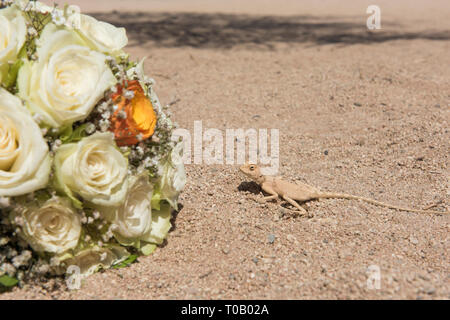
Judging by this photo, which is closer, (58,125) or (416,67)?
(58,125)

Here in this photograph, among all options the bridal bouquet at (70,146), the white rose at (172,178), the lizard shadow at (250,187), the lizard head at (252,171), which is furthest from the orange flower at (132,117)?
the lizard shadow at (250,187)

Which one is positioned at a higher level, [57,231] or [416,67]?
[416,67]

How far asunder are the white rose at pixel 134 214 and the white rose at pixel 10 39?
32.7 inches

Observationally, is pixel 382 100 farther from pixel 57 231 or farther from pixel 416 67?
pixel 57 231

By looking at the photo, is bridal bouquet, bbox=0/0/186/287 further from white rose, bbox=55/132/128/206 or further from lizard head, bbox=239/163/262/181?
lizard head, bbox=239/163/262/181

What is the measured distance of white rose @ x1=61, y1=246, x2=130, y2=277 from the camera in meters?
2.50

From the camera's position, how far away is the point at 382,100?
561cm

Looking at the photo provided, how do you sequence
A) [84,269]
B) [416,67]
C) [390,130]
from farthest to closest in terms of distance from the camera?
[416,67] < [390,130] < [84,269]

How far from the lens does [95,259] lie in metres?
2.57

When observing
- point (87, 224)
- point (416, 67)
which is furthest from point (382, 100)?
point (87, 224)

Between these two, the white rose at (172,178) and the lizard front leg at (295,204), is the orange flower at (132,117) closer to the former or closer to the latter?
the white rose at (172,178)

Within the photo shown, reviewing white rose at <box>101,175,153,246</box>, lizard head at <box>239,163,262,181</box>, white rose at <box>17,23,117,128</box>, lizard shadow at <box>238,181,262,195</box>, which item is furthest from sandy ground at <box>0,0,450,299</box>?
white rose at <box>17,23,117,128</box>

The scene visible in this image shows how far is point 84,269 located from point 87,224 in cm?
27
